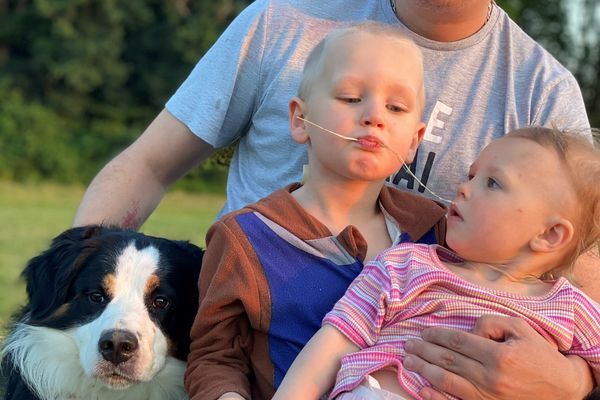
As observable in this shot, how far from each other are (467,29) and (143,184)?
1.28 meters

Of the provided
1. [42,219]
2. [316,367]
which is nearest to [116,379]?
[316,367]

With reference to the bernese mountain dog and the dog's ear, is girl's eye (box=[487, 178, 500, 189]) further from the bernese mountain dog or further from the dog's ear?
the dog's ear

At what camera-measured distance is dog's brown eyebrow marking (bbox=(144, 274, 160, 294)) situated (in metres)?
2.82

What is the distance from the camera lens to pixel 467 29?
3301mm

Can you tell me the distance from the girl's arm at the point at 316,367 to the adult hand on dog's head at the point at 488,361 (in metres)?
0.18

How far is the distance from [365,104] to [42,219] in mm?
13031

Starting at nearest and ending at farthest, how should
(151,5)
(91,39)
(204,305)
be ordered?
1. (204,305)
2. (91,39)
3. (151,5)

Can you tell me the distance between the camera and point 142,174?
3.31 meters

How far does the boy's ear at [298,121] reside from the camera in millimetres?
2627

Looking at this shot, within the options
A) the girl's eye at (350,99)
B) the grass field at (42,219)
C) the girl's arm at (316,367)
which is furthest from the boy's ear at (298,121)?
the grass field at (42,219)

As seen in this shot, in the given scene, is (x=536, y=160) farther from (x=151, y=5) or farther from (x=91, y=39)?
(x=151, y=5)

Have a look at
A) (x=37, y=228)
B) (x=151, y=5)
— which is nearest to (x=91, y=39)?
(x=151, y=5)

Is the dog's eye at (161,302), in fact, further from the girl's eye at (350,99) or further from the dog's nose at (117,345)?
the girl's eye at (350,99)

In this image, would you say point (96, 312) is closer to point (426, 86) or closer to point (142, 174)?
point (142, 174)
